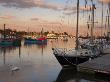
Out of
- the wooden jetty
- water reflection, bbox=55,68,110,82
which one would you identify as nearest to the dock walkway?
the wooden jetty

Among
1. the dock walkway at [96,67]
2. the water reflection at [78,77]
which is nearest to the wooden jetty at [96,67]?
the dock walkway at [96,67]

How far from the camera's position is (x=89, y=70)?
25781mm

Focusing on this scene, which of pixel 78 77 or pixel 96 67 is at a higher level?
pixel 96 67

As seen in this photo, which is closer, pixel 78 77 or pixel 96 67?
pixel 96 67

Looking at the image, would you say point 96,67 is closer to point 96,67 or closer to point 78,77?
point 96,67

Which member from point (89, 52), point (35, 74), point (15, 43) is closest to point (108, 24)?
point (89, 52)

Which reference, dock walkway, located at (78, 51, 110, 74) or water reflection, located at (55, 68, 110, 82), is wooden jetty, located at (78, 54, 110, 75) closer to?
dock walkway, located at (78, 51, 110, 74)

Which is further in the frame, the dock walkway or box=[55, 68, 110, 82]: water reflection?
box=[55, 68, 110, 82]: water reflection

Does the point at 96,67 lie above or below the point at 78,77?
above

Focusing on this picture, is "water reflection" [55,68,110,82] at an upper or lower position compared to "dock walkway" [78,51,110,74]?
lower

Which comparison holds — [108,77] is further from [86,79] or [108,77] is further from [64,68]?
[64,68]

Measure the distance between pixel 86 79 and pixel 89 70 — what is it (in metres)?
0.97

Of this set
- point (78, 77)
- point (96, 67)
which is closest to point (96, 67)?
point (96, 67)

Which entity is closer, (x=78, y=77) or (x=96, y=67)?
(x=96, y=67)
